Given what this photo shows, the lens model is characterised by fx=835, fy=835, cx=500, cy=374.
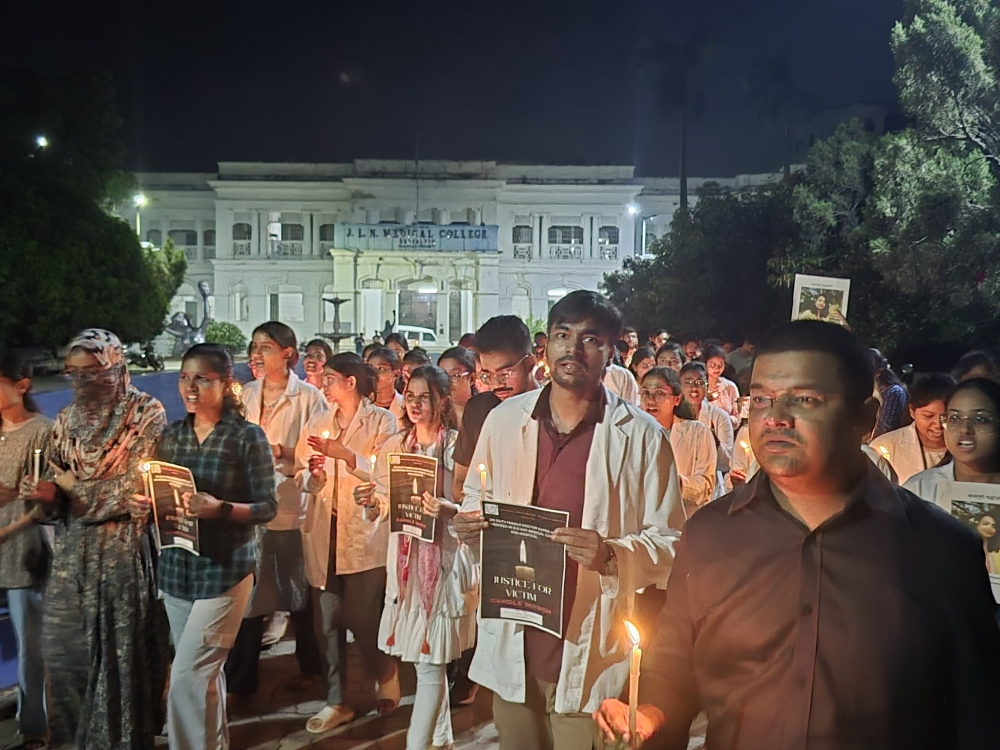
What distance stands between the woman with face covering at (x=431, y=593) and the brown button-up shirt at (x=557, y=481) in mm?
978

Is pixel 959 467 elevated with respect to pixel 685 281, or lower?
lower

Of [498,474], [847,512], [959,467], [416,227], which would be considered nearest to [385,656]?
[498,474]

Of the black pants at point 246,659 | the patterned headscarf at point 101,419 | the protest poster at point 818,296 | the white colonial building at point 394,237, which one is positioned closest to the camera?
the patterned headscarf at point 101,419

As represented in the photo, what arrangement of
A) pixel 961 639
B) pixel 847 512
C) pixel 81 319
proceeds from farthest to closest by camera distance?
pixel 81 319, pixel 847 512, pixel 961 639

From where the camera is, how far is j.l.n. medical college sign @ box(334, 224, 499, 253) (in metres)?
47.6

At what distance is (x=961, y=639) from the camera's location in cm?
179

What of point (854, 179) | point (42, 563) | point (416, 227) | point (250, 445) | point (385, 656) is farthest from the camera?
point (416, 227)

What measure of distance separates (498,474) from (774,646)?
1.46 m

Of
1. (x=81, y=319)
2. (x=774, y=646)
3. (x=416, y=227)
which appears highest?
(x=416, y=227)

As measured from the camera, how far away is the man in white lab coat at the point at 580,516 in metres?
2.91

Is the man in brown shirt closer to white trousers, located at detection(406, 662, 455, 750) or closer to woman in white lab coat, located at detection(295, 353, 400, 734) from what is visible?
white trousers, located at detection(406, 662, 455, 750)

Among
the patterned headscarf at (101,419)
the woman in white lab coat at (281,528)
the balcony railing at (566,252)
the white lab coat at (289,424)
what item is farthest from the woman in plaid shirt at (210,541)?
the balcony railing at (566,252)

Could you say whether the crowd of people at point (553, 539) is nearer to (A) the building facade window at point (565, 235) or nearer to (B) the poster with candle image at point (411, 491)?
(B) the poster with candle image at point (411, 491)

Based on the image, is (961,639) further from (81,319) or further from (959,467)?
(81,319)
